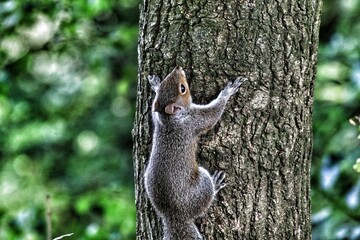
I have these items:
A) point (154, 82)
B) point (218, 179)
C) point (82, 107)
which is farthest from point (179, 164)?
point (82, 107)

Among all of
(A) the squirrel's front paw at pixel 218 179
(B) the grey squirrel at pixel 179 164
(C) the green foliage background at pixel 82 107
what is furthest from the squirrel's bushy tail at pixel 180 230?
(C) the green foliage background at pixel 82 107

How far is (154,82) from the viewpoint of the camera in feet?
8.98

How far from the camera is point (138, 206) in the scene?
112 inches

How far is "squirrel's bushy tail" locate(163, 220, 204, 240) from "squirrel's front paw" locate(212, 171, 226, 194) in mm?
195

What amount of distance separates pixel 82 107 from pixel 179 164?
4.31m

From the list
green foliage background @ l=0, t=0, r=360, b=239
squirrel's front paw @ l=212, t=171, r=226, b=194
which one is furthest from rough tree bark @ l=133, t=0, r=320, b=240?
green foliage background @ l=0, t=0, r=360, b=239

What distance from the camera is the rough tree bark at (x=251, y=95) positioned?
8.52ft

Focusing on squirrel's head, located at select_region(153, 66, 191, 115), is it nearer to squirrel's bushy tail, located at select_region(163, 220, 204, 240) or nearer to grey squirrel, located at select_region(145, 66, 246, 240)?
grey squirrel, located at select_region(145, 66, 246, 240)

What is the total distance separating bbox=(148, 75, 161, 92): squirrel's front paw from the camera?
273 cm

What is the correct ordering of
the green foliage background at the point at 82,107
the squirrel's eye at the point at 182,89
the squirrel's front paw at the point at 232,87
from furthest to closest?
1. the green foliage background at the point at 82,107
2. the squirrel's eye at the point at 182,89
3. the squirrel's front paw at the point at 232,87

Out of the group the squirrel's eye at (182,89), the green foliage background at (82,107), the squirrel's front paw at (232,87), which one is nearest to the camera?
the squirrel's front paw at (232,87)

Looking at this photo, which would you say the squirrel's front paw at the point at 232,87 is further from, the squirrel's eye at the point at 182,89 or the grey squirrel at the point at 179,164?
the squirrel's eye at the point at 182,89

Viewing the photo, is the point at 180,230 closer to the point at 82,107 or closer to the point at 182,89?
the point at 182,89

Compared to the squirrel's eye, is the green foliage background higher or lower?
lower
